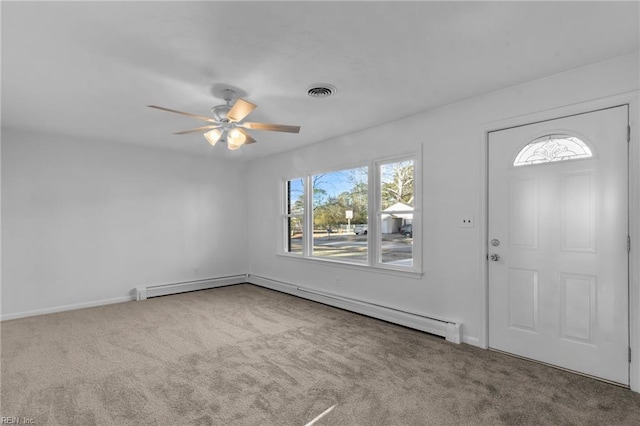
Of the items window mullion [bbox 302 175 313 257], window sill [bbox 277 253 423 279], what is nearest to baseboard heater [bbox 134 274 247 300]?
window sill [bbox 277 253 423 279]

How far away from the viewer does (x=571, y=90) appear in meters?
2.81

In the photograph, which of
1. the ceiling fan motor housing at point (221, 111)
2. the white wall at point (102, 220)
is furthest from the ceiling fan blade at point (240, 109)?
the white wall at point (102, 220)

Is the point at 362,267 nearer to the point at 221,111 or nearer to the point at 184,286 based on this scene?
the point at 221,111

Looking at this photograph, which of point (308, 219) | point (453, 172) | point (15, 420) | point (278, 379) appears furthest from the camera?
point (308, 219)

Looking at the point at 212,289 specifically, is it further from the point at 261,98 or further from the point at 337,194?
the point at 261,98

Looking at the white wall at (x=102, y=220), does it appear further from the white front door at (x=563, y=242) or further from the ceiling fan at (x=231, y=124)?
the white front door at (x=563, y=242)

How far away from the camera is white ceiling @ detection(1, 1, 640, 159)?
202 cm

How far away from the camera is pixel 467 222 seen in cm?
348

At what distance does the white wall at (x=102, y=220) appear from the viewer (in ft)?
14.9

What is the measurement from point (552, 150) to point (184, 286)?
19.1ft

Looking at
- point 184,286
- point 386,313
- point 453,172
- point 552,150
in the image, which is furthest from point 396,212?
point 184,286

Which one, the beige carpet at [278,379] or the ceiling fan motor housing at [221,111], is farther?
the ceiling fan motor housing at [221,111]

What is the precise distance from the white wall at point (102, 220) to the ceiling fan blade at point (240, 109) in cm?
335

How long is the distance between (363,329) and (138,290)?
3.84 m
